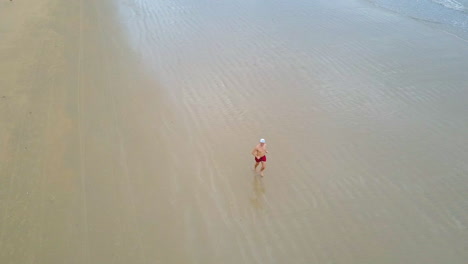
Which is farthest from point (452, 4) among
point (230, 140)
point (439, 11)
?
point (230, 140)

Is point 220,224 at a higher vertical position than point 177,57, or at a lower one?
lower

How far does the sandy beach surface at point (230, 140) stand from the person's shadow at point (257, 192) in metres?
0.07

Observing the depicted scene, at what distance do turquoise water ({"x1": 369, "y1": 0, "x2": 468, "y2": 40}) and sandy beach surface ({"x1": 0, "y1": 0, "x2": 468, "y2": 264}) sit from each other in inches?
26.4

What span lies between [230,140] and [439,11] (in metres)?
11.2

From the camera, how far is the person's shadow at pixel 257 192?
293 inches

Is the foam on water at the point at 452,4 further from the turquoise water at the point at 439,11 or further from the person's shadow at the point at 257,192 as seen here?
the person's shadow at the point at 257,192

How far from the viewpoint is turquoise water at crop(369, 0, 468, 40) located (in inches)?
542

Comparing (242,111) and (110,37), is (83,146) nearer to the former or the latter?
(242,111)

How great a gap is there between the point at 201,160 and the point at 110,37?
7014 millimetres

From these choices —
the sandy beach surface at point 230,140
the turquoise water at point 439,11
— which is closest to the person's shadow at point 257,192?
the sandy beach surface at point 230,140

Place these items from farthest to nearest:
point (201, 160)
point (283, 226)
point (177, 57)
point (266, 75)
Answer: point (177, 57)
point (266, 75)
point (201, 160)
point (283, 226)

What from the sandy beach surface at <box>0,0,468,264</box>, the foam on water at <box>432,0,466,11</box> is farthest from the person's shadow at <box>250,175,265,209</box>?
the foam on water at <box>432,0,466,11</box>

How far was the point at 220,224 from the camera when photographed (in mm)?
7078

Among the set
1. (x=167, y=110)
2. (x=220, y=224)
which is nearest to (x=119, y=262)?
(x=220, y=224)
